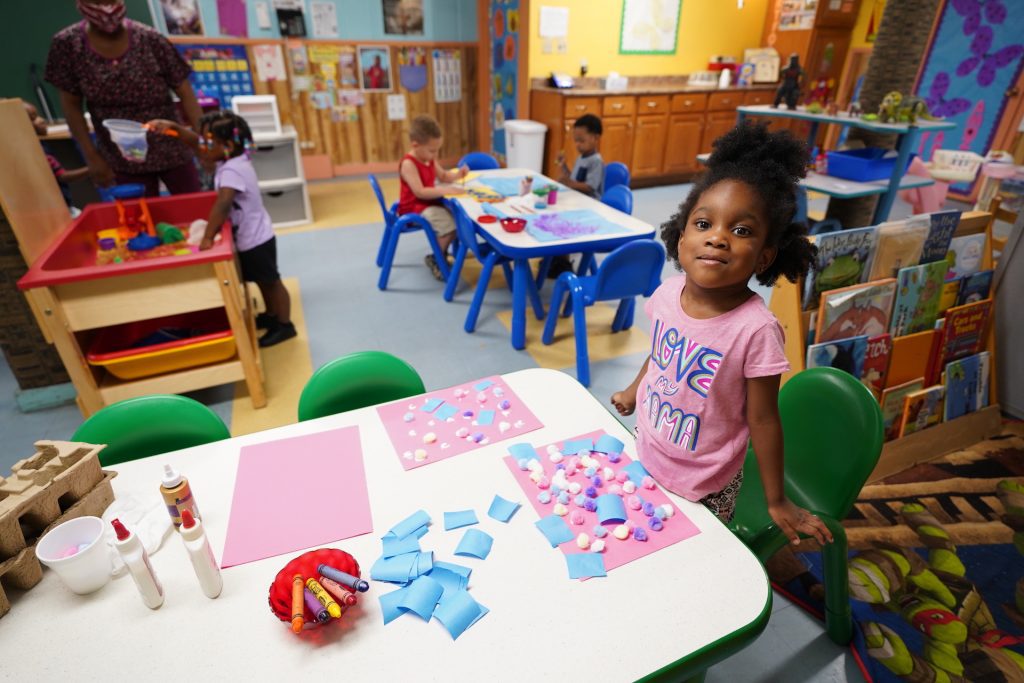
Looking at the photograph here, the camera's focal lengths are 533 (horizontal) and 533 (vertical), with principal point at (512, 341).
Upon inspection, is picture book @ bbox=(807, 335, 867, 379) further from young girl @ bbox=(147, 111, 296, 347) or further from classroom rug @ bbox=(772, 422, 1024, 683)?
young girl @ bbox=(147, 111, 296, 347)

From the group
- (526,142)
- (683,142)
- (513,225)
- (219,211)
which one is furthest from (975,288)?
(683,142)

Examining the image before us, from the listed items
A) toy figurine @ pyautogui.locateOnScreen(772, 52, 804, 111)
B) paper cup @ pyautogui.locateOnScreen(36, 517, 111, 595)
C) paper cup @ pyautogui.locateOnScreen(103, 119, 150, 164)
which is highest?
toy figurine @ pyautogui.locateOnScreen(772, 52, 804, 111)

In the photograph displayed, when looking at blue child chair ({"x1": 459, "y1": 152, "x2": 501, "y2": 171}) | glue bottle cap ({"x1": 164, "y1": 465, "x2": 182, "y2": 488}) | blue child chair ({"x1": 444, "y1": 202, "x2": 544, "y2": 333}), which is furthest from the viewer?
blue child chair ({"x1": 459, "y1": 152, "x2": 501, "y2": 171})

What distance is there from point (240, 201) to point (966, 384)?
3297mm

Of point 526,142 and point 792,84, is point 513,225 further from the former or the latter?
point 526,142

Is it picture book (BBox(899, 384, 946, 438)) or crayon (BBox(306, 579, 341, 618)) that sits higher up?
crayon (BBox(306, 579, 341, 618))

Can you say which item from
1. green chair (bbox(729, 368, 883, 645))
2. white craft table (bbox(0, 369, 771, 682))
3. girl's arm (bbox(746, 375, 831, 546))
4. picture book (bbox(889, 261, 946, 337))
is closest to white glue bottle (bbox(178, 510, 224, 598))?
white craft table (bbox(0, 369, 771, 682))

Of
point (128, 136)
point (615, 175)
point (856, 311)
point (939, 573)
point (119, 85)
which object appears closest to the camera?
point (939, 573)

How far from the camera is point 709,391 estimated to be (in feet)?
3.50

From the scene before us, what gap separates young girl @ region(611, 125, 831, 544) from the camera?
1001 mm

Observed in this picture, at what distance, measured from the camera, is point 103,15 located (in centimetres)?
246

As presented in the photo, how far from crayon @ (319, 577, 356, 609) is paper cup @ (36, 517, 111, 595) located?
0.39 meters

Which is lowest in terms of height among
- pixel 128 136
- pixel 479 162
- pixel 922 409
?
pixel 922 409

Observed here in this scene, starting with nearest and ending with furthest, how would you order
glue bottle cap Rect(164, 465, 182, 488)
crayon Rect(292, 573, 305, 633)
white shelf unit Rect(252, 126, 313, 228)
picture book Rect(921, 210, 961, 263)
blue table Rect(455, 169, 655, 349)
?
crayon Rect(292, 573, 305, 633)
glue bottle cap Rect(164, 465, 182, 488)
picture book Rect(921, 210, 961, 263)
blue table Rect(455, 169, 655, 349)
white shelf unit Rect(252, 126, 313, 228)
